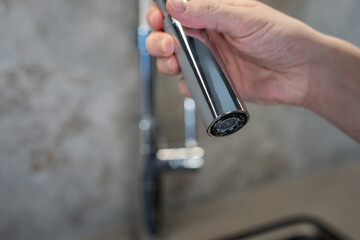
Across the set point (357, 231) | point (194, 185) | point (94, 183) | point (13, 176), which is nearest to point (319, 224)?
point (357, 231)

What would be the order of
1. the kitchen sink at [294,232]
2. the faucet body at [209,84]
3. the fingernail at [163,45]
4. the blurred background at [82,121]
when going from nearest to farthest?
the faucet body at [209,84], the fingernail at [163,45], the blurred background at [82,121], the kitchen sink at [294,232]

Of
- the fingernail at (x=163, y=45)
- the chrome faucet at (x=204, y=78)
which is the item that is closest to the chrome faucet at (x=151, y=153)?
the chrome faucet at (x=204, y=78)

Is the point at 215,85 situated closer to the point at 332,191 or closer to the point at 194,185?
the point at 194,185

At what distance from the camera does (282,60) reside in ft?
1.61

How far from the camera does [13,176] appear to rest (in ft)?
1.76

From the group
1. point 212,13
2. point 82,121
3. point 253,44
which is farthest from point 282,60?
point 82,121

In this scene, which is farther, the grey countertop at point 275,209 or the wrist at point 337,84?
the grey countertop at point 275,209

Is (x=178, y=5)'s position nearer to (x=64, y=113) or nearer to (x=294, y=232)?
(x=64, y=113)

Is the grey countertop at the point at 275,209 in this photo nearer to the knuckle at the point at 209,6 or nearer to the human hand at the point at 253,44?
the human hand at the point at 253,44

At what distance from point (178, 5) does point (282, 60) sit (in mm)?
211

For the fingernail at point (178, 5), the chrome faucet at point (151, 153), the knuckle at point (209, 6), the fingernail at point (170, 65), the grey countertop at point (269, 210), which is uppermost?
the knuckle at point (209, 6)

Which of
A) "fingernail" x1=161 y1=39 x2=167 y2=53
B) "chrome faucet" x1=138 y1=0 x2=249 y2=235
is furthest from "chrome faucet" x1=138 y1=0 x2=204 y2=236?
"fingernail" x1=161 y1=39 x2=167 y2=53

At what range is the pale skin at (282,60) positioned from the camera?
422 mm

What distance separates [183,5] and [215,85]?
0.09m
